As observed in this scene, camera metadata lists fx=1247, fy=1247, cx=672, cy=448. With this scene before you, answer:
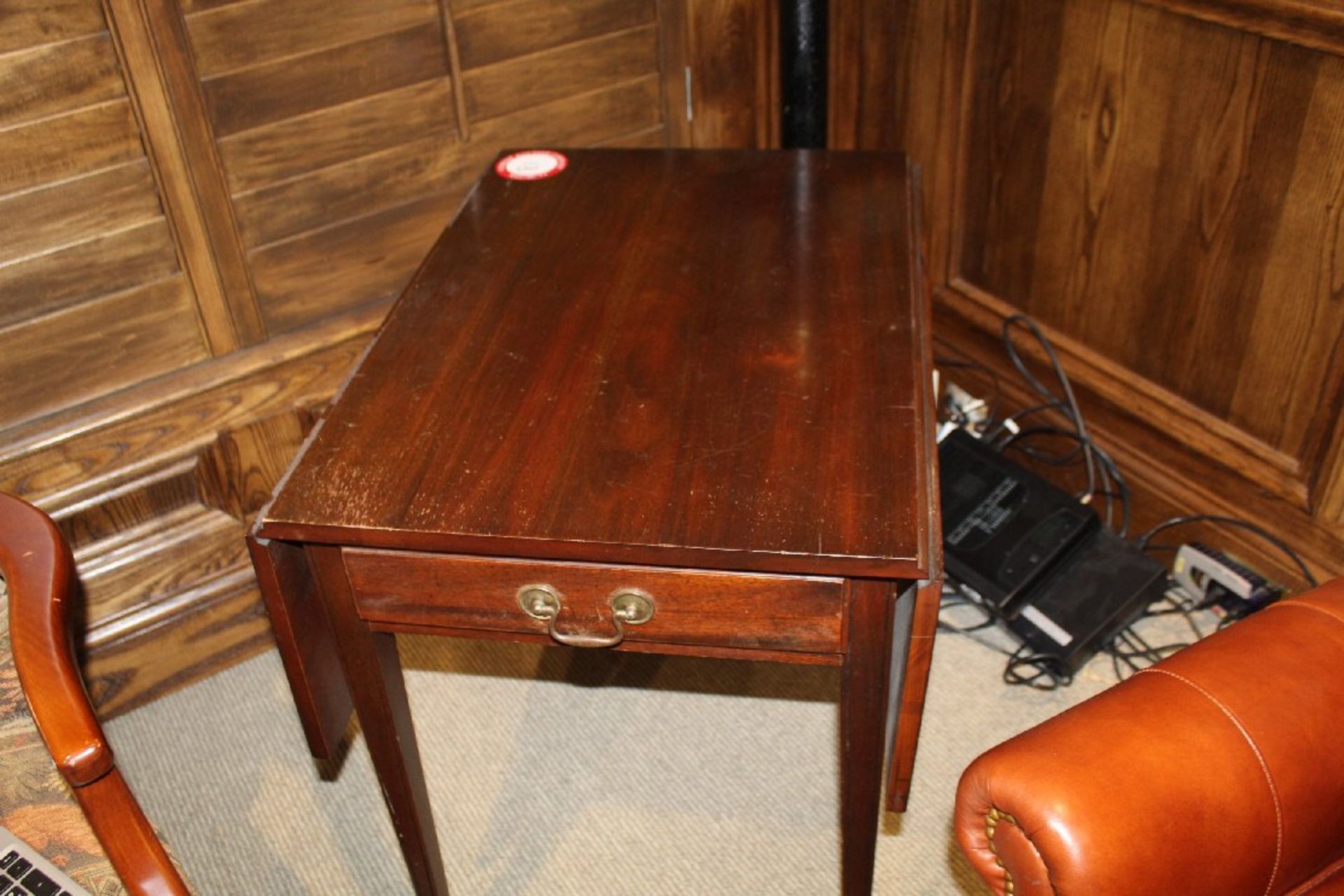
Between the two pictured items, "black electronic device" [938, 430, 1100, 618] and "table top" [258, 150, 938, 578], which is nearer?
"table top" [258, 150, 938, 578]

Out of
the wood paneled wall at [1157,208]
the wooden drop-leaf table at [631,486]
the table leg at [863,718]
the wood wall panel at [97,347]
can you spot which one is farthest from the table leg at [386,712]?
the wood paneled wall at [1157,208]

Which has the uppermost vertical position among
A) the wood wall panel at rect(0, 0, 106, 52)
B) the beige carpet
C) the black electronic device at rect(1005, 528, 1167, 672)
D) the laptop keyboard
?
the wood wall panel at rect(0, 0, 106, 52)

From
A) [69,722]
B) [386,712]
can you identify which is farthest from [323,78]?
[69,722]

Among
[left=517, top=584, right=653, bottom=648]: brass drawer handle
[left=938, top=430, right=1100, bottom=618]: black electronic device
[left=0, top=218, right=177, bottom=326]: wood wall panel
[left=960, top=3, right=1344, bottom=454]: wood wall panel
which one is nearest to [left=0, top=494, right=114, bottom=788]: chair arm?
[left=517, top=584, right=653, bottom=648]: brass drawer handle

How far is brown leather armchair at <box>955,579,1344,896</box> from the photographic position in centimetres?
88

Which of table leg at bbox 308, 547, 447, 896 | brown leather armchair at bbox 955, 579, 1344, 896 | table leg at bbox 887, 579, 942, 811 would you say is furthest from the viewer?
table leg at bbox 308, 547, 447, 896

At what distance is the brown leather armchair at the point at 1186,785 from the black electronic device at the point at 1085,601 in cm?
71

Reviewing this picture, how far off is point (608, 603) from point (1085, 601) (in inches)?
35.4

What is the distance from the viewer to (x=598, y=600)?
112 centimetres

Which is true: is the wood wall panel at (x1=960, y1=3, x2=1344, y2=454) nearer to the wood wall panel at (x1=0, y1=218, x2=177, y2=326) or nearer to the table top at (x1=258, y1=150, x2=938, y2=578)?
the table top at (x1=258, y1=150, x2=938, y2=578)

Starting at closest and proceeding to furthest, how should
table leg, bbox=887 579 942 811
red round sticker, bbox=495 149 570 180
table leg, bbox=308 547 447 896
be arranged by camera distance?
table leg, bbox=887 579 942 811 < table leg, bbox=308 547 447 896 < red round sticker, bbox=495 149 570 180

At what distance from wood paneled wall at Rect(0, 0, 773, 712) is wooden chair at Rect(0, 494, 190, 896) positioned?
2.27 ft

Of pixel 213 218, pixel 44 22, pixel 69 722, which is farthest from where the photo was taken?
pixel 213 218

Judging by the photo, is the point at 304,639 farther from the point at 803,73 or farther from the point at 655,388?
the point at 803,73
